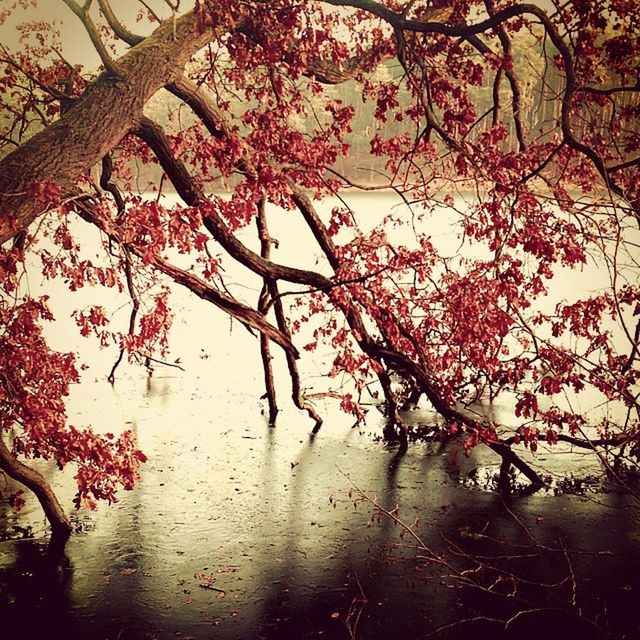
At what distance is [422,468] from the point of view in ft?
23.5

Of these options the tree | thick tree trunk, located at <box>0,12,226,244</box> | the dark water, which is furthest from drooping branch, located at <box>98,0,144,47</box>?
the dark water

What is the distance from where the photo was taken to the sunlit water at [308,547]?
430 cm

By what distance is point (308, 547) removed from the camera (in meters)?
5.27

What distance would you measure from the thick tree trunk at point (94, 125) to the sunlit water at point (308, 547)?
7.97 ft

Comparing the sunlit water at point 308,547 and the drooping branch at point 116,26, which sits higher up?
the drooping branch at point 116,26

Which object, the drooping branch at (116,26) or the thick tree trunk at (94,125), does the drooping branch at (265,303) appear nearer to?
the drooping branch at (116,26)

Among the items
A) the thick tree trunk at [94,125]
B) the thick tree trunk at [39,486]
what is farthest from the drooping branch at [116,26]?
the thick tree trunk at [39,486]

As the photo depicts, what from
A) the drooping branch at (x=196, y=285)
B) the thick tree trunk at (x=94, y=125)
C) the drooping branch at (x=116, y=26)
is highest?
the drooping branch at (x=116, y=26)

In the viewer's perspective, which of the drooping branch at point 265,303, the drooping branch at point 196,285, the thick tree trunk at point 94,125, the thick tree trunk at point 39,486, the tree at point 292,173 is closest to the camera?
the thick tree trunk at point 94,125

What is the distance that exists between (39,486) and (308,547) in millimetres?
2066

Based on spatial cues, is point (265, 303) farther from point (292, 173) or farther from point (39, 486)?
point (39, 486)

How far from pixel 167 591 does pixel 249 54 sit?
13.6 feet

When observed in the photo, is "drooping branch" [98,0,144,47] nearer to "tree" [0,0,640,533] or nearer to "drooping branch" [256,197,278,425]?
"tree" [0,0,640,533]

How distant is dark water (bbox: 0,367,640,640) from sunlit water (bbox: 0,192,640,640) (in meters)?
0.01
